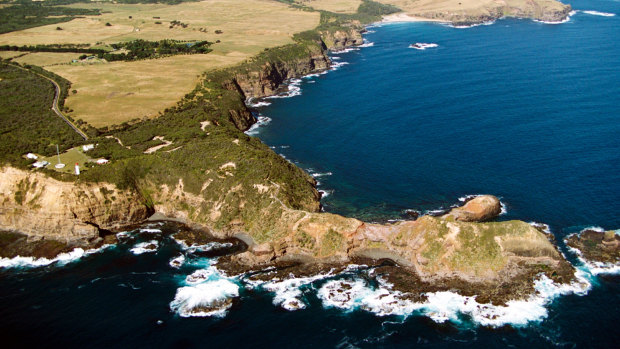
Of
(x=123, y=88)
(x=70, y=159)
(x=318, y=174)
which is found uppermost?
(x=123, y=88)

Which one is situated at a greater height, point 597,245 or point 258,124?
point 258,124

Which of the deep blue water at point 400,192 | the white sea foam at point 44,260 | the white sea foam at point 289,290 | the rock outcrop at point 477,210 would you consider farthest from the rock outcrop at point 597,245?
the white sea foam at point 44,260

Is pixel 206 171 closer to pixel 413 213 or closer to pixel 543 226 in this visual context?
pixel 413 213

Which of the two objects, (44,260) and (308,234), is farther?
(308,234)

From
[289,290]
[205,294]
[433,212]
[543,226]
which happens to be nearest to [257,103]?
[433,212]

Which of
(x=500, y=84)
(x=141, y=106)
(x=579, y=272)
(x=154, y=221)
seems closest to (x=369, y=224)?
(x=579, y=272)

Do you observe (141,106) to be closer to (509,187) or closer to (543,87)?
(509,187)
